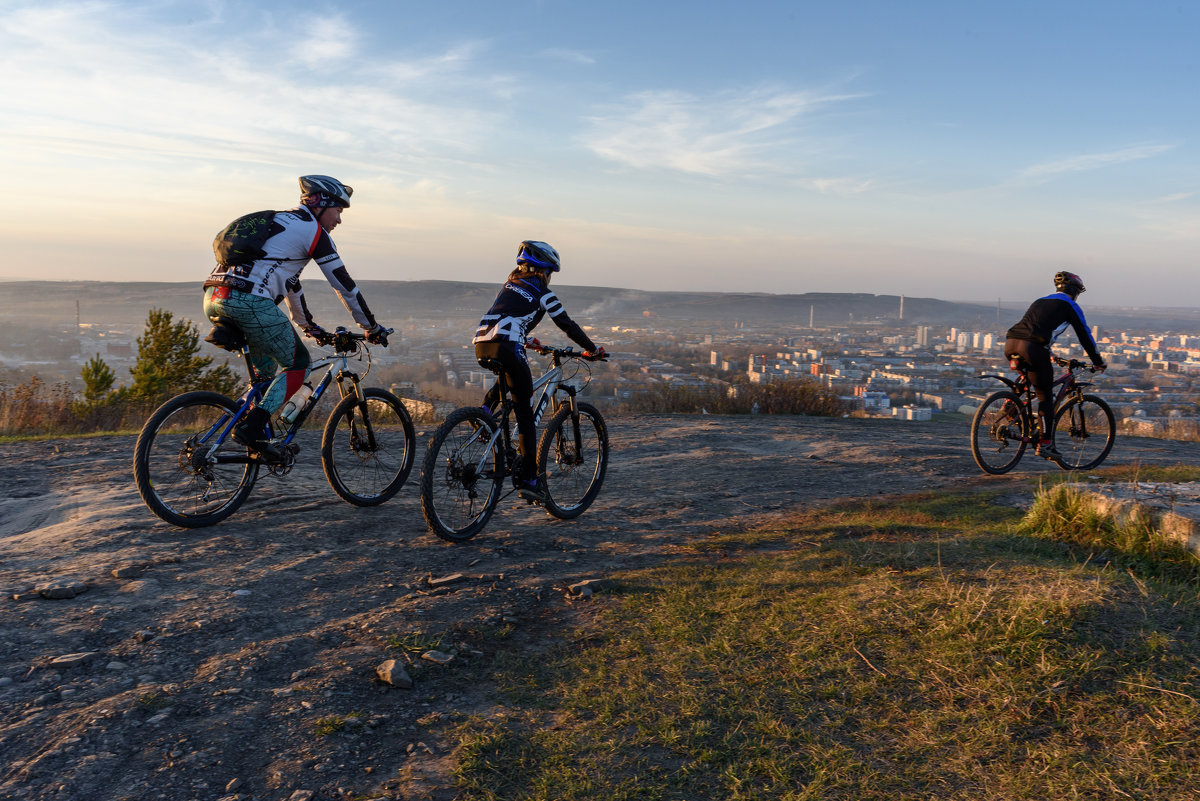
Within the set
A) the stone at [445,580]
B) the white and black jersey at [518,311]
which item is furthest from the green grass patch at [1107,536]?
the stone at [445,580]

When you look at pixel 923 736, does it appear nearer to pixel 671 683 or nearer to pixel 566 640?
pixel 671 683

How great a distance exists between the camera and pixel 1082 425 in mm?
8648

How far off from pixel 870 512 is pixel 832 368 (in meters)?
17.0

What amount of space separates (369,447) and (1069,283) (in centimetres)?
774

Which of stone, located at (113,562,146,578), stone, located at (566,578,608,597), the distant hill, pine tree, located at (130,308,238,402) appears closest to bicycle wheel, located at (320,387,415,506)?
stone, located at (113,562,146,578)

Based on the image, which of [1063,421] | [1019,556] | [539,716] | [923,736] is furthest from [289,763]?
[1063,421]

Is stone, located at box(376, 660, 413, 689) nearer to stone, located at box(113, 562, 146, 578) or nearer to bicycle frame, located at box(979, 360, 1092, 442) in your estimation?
stone, located at box(113, 562, 146, 578)

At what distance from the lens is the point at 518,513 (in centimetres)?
603

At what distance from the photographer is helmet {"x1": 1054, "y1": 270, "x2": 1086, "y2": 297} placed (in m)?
8.11

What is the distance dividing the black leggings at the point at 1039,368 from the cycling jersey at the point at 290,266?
278 inches

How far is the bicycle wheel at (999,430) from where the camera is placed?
320 inches

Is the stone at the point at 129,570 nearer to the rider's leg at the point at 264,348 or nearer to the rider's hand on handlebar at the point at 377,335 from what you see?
the rider's leg at the point at 264,348

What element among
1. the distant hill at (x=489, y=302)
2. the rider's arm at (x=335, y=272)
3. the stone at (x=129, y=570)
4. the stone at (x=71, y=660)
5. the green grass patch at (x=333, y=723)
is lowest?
the green grass patch at (x=333, y=723)

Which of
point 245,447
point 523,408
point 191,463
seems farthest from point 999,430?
point 191,463
